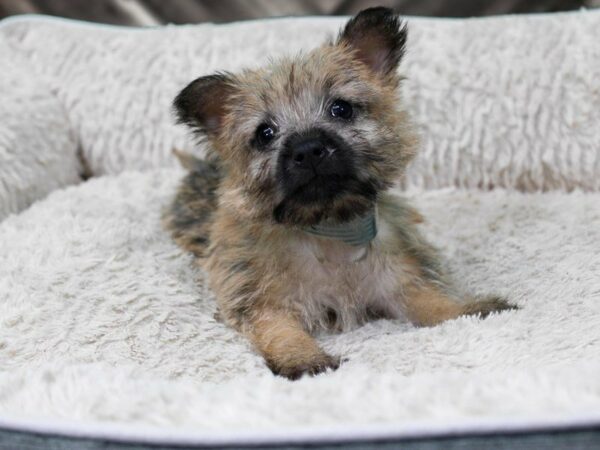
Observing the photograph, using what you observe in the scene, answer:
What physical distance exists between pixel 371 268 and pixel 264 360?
40 centimetres

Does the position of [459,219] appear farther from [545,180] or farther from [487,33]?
[487,33]

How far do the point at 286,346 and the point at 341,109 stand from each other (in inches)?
23.3

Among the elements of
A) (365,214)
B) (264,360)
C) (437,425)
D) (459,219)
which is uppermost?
(437,425)

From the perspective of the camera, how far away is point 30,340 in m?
1.62

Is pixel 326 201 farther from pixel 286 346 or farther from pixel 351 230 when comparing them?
A: pixel 286 346

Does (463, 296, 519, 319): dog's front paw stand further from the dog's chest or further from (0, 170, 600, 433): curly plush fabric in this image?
the dog's chest

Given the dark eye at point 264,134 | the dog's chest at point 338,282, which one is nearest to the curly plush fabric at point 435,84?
the dark eye at point 264,134

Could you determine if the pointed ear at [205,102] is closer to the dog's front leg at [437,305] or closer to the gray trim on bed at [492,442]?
the dog's front leg at [437,305]

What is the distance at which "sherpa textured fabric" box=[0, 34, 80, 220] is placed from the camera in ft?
8.43

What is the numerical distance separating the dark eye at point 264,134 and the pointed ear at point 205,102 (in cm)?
17

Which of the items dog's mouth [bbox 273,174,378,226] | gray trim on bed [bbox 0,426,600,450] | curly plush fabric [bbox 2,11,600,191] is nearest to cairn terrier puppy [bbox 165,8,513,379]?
dog's mouth [bbox 273,174,378,226]

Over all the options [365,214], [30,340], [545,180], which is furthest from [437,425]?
[545,180]

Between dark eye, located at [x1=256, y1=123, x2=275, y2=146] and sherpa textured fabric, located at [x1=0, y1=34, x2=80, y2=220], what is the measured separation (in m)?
1.10

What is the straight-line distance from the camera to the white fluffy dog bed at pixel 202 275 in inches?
44.3
